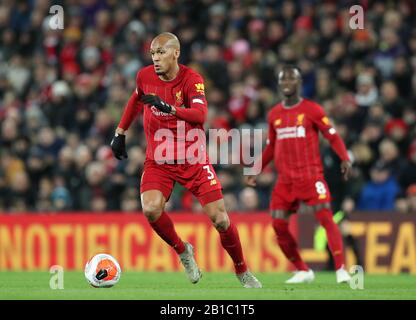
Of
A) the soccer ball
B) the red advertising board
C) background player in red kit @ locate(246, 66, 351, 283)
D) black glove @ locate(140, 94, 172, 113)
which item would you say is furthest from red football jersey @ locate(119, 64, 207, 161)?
the red advertising board

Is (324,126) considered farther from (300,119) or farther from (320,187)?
(320,187)

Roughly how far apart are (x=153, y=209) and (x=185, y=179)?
450 mm

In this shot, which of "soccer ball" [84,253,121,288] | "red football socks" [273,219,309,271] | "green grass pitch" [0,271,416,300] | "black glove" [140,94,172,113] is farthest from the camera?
"red football socks" [273,219,309,271]

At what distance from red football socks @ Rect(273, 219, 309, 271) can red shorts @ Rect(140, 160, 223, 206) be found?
214 centimetres

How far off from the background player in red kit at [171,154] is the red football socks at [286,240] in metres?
1.93

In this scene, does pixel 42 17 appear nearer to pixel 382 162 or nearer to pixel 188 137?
pixel 382 162

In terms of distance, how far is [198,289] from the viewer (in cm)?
1072

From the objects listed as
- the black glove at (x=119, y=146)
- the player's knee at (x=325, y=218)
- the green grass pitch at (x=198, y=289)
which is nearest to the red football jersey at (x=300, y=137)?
the player's knee at (x=325, y=218)

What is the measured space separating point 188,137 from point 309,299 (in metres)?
2.04

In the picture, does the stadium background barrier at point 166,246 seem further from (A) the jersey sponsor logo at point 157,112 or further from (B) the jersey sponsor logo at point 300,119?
(A) the jersey sponsor logo at point 157,112

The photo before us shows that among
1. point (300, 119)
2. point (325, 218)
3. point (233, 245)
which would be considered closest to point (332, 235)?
point (325, 218)

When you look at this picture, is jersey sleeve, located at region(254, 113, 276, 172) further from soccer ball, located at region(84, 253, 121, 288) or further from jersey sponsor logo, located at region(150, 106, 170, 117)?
soccer ball, located at region(84, 253, 121, 288)

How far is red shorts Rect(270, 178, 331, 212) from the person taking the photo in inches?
488

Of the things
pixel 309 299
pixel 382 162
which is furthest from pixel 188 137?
pixel 382 162
